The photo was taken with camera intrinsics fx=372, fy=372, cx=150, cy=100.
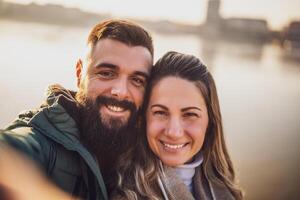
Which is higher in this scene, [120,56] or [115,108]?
[120,56]

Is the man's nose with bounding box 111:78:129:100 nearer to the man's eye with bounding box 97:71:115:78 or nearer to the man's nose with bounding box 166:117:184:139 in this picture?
the man's eye with bounding box 97:71:115:78

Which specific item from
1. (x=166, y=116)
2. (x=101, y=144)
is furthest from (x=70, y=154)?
(x=166, y=116)

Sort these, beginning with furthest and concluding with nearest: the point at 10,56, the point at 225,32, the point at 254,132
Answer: the point at 225,32, the point at 10,56, the point at 254,132

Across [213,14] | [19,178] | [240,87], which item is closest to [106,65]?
[19,178]

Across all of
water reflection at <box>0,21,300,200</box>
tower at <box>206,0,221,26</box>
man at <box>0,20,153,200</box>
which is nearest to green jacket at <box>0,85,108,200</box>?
man at <box>0,20,153,200</box>

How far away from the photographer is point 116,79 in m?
1.95

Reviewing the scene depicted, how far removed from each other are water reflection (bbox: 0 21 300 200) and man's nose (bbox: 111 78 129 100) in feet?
8.33

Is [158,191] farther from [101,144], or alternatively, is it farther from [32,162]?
[32,162]

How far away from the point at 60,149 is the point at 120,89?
1.54 ft

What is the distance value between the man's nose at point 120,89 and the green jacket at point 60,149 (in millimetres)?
273

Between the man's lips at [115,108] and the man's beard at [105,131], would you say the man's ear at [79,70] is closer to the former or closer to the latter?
the man's beard at [105,131]

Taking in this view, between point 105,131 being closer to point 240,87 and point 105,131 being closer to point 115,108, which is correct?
point 115,108

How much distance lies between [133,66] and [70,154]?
58 centimetres

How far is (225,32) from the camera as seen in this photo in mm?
12500
